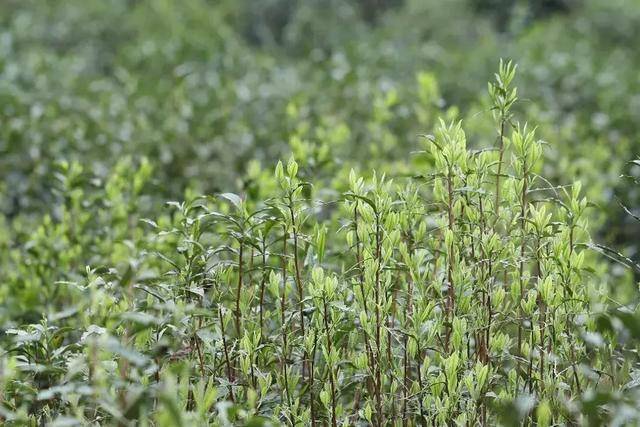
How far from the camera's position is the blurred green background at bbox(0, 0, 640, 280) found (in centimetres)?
528

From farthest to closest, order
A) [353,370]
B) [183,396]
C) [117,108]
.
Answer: [117,108]
[353,370]
[183,396]

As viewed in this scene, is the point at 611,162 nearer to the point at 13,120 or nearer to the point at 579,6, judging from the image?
the point at 13,120

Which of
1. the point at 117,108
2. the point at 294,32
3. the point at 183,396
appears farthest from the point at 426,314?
the point at 294,32

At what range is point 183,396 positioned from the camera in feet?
6.19

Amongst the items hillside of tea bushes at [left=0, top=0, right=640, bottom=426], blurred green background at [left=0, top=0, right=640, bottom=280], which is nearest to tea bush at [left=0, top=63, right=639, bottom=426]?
hillside of tea bushes at [left=0, top=0, right=640, bottom=426]

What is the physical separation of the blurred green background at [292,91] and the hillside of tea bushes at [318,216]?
3cm

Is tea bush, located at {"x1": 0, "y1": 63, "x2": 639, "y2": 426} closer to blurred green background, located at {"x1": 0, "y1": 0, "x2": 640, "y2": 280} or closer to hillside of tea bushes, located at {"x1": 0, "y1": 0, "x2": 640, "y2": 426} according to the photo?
hillside of tea bushes, located at {"x1": 0, "y1": 0, "x2": 640, "y2": 426}

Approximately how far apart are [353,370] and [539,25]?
897 centimetres

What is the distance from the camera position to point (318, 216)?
4.38 m

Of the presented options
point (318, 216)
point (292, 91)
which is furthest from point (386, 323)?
point (292, 91)

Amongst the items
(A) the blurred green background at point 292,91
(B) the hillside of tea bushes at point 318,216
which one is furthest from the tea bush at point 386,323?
(A) the blurred green background at point 292,91

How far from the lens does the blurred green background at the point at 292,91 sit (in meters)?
5.28

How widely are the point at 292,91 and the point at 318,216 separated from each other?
9.16 ft

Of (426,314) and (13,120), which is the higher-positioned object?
(13,120)
